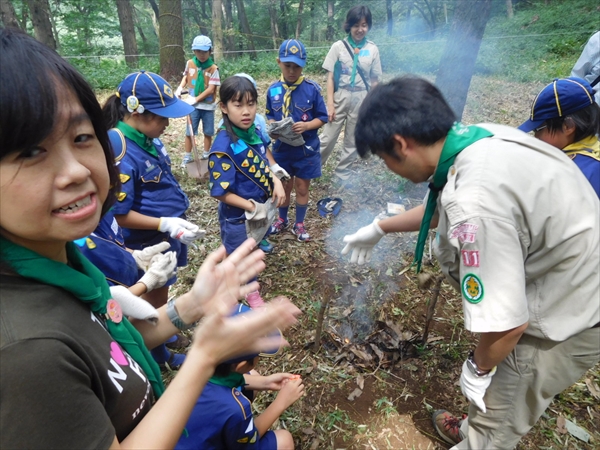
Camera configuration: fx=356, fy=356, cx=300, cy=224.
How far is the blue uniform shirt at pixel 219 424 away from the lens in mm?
1676

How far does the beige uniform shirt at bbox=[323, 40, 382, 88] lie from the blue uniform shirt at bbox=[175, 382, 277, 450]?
525 cm

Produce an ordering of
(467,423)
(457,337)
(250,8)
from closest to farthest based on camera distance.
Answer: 1. (467,423)
2. (457,337)
3. (250,8)

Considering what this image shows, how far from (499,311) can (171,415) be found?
127 centimetres

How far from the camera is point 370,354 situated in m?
3.13

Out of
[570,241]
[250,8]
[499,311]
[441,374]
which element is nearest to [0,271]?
[499,311]

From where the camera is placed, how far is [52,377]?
29.1 inches

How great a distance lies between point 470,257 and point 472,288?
0.47 ft

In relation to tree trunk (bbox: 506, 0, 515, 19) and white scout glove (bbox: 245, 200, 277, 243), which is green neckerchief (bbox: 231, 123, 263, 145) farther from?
tree trunk (bbox: 506, 0, 515, 19)

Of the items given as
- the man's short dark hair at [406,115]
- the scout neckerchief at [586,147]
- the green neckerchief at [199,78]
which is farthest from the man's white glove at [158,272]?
the green neckerchief at [199,78]

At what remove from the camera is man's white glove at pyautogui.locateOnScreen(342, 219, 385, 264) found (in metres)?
2.56

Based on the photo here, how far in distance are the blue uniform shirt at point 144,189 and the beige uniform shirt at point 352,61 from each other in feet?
12.6

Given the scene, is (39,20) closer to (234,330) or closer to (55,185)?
(55,185)

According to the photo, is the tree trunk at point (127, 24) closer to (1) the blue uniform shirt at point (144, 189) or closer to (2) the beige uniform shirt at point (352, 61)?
(2) the beige uniform shirt at point (352, 61)

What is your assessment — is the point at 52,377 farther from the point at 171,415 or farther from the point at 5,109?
the point at 5,109
